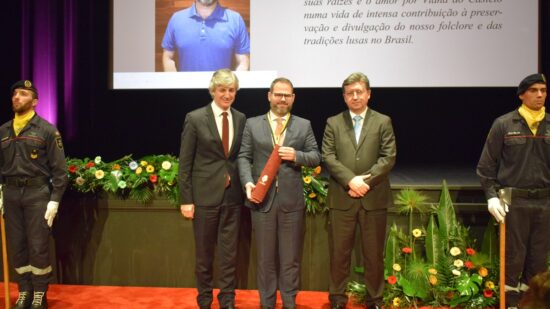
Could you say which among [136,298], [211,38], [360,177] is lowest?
[136,298]

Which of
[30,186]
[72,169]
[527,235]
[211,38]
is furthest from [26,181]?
[527,235]

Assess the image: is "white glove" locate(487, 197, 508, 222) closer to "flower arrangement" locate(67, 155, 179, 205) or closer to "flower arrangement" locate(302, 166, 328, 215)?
"flower arrangement" locate(302, 166, 328, 215)

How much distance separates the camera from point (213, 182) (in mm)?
3381

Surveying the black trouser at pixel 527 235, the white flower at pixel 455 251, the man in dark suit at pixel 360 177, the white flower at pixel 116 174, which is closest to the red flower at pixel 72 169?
the white flower at pixel 116 174

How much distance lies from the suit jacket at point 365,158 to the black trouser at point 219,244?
2.19 ft

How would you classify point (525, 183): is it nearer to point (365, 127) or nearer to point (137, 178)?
point (365, 127)

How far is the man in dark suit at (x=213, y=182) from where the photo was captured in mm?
3385

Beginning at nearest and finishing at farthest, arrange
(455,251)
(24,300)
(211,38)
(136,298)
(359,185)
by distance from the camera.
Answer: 1. (359,185)
2. (24,300)
3. (455,251)
4. (136,298)
5. (211,38)

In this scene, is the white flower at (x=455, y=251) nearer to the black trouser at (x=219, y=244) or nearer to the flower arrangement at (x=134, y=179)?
the black trouser at (x=219, y=244)

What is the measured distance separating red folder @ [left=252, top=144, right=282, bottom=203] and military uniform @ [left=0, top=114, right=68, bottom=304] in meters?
1.29

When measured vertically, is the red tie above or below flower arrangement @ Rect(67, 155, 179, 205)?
above

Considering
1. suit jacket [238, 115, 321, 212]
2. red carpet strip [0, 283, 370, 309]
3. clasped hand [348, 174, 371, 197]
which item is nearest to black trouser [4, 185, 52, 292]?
red carpet strip [0, 283, 370, 309]

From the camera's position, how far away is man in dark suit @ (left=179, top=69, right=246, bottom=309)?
11.1 feet

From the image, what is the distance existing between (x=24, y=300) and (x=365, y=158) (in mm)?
2385
